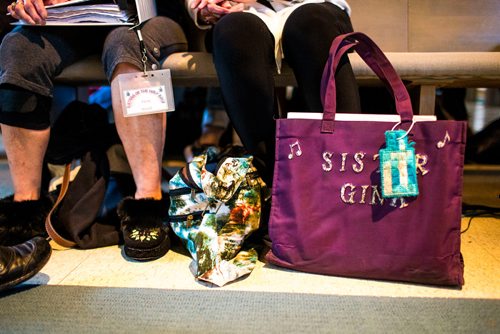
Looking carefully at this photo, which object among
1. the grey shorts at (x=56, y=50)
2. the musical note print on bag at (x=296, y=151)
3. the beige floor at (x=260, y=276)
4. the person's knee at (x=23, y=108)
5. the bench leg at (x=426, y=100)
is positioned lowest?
the beige floor at (x=260, y=276)

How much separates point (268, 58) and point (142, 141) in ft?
1.09

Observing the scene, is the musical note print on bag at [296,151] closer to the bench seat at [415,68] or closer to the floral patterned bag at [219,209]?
the floral patterned bag at [219,209]

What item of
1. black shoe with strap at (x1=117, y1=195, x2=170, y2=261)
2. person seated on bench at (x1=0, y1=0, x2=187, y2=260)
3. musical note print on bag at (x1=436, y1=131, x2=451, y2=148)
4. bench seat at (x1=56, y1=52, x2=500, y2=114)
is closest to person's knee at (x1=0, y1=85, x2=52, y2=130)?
person seated on bench at (x1=0, y1=0, x2=187, y2=260)

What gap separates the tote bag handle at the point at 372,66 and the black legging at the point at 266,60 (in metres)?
0.04

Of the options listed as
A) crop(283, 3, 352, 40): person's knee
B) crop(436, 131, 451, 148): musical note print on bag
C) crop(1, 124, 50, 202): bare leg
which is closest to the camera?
crop(436, 131, 451, 148): musical note print on bag

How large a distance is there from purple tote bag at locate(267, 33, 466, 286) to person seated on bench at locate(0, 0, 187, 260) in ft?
1.02

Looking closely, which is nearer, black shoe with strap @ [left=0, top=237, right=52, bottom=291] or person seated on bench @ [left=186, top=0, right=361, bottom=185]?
black shoe with strap @ [left=0, top=237, right=52, bottom=291]

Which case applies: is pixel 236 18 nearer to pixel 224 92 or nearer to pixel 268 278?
pixel 224 92

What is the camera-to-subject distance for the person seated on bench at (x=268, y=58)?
80 cm

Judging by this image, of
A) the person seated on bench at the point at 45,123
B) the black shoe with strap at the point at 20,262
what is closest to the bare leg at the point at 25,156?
the person seated on bench at the point at 45,123

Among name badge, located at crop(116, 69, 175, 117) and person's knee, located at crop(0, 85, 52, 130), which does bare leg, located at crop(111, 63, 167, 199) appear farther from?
person's knee, located at crop(0, 85, 52, 130)

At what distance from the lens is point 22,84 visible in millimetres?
857

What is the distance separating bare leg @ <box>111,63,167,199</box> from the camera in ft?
2.91

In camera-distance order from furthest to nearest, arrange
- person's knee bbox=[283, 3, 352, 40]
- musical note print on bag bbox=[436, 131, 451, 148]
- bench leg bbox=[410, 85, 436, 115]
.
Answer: bench leg bbox=[410, 85, 436, 115] < person's knee bbox=[283, 3, 352, 40] < musical note print on bag bbox=[436, 131, 451, 148]
